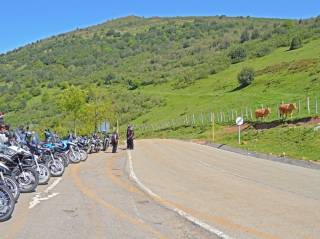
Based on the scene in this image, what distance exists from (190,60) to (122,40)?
45930 mm

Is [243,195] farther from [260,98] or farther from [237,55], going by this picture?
[237,55]

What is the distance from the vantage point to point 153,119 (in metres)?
73.4

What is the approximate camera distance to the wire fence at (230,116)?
1705 inches

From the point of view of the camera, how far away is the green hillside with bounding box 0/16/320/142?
68.7 m

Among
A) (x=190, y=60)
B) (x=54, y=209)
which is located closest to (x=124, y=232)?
(x=54, y=209)

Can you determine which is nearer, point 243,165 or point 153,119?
point 243,165

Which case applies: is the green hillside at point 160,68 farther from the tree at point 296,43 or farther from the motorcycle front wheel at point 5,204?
the motorcycle front wheel at point 5,204

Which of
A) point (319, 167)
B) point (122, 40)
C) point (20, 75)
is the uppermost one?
point (122, 40)

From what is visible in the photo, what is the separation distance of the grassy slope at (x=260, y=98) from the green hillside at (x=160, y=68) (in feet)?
0.82

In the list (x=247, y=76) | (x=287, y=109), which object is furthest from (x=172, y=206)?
(x=247, y=76)

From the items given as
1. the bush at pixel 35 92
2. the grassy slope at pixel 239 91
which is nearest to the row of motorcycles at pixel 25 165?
the grassy slope at pixel 239 91

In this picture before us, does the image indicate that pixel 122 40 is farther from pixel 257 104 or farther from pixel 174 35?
pixel 257 104

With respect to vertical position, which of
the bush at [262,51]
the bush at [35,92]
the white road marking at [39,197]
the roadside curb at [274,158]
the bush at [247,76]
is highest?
the bush at [262,51]

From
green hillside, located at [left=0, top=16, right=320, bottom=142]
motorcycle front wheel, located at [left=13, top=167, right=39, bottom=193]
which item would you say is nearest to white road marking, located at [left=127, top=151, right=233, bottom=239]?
motorcycle front wheel, located at [left=13, top=167, right=39, bottom=193]
